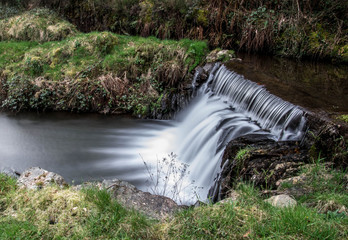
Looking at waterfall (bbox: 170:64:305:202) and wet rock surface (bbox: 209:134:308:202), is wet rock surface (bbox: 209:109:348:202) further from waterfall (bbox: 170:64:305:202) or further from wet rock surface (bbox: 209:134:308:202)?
waterfall (bbox: 170:64:305:202)

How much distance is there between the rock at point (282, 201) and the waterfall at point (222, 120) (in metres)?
1.69

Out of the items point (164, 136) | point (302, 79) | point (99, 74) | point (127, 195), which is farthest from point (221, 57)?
point (127, 195)

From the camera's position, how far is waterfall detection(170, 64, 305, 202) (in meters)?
4.87

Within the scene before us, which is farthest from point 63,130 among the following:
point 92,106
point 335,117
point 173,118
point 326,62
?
point 326,62

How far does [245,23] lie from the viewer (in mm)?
9039

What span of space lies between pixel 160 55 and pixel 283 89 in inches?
148

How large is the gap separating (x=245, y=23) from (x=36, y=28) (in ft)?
23.0

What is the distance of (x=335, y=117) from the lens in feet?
14.6

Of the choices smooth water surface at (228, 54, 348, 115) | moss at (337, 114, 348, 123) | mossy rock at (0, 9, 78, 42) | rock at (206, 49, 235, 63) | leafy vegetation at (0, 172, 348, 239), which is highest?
mossy rock at (0, 9, 78, 42)

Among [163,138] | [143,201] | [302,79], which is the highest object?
[302,79]

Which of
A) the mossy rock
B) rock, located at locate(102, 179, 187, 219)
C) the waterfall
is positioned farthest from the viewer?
the mossy rock

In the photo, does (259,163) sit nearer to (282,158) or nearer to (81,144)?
(282,158)

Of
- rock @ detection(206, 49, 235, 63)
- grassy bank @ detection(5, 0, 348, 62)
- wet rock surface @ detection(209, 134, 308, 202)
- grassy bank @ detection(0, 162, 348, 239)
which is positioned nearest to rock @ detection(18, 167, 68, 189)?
grassy bank @ detection(0, 162, 348, 239)

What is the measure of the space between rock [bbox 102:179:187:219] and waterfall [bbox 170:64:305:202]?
37.9 inches
